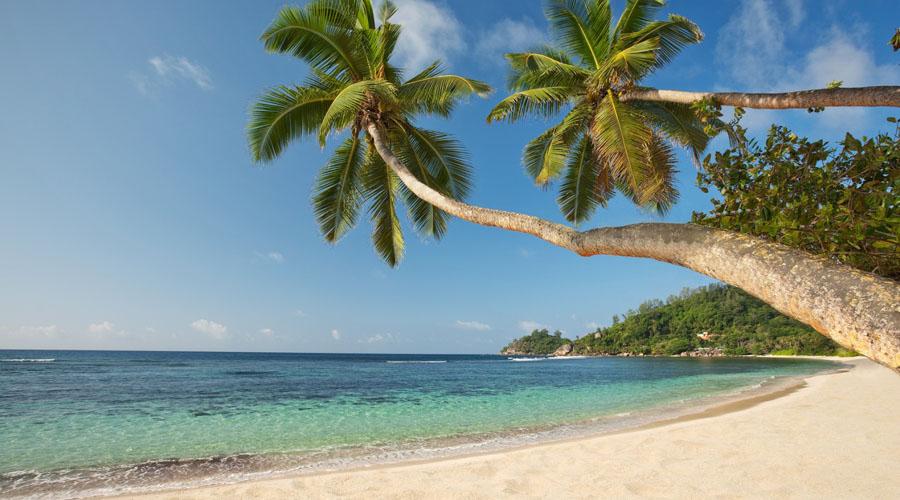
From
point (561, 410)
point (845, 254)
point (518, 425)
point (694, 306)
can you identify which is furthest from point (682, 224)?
point (694, 306)

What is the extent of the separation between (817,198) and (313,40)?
8.26 metres

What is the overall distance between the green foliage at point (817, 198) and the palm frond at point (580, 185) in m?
7.27

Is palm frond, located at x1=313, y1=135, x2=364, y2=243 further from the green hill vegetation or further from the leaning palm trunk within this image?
the green hill vegetation

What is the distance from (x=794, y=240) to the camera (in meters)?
2.36

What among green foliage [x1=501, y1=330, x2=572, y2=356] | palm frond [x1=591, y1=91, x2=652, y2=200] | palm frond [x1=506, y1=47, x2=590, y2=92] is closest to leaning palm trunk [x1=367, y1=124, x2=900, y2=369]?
palm frond [x1=591, y1=91, x2=652, y2=200]

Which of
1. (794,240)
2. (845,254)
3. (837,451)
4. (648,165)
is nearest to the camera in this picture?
(845,254)

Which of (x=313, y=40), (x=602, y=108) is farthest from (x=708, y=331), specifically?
(x=313, y=40)

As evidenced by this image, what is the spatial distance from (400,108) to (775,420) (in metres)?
10.2

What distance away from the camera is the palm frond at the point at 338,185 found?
1001cm

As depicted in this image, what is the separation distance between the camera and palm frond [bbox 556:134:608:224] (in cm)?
1040

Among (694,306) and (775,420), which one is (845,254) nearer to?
(775,420)

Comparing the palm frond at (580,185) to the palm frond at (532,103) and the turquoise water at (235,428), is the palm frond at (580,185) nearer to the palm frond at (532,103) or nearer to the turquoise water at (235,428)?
the palm frond at (532,103)

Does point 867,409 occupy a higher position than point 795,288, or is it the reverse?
point 795,288

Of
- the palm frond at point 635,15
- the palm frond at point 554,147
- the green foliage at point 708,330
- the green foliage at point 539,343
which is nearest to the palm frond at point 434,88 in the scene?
the palm frond at point 554,147
